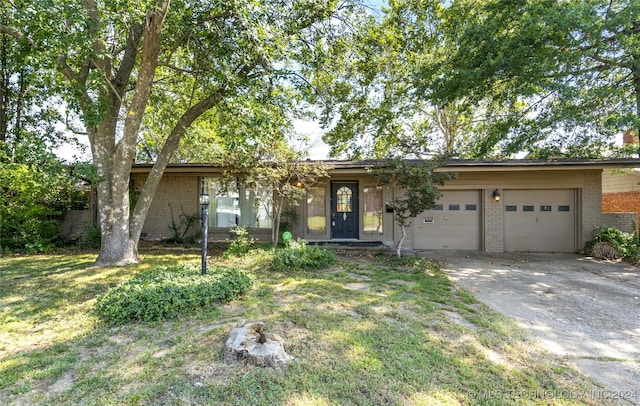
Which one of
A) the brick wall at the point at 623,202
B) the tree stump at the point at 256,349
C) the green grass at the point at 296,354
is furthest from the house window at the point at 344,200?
the brick wall at the point at 623,202

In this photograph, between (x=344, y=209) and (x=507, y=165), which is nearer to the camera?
(x=507, y=165)

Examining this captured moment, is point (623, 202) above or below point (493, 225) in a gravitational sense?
above

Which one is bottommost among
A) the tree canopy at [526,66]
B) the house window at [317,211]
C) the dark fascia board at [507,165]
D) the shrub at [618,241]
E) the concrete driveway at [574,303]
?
the concrete driveway at [574,303]

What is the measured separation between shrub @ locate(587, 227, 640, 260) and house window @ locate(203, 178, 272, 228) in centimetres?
980

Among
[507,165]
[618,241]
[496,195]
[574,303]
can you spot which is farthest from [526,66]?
[574,303]

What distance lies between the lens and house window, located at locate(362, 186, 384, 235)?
10.2 meters

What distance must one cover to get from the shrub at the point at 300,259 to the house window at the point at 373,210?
11.2 ft

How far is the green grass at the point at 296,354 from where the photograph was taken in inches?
89.8

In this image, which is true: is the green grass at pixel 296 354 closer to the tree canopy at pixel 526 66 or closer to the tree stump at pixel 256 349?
the tree stump at pixel 256 349

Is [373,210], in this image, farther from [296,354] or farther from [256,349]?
[256,349]

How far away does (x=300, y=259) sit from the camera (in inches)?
259

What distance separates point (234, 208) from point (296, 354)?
8411mm

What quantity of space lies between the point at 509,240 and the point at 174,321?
9.88 meters

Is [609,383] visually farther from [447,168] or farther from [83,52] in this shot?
[83,52]
